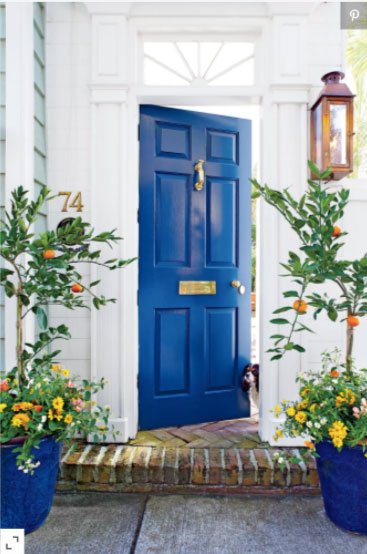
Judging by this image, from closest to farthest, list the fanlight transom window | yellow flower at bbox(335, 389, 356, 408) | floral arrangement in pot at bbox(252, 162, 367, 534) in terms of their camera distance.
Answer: floral arrangement in pot at bbox(252, 162, 367, 534) < yellow flower at bbox(335, 389, 356, 408) < the fanlight transom window

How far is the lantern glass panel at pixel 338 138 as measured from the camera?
7.36ft

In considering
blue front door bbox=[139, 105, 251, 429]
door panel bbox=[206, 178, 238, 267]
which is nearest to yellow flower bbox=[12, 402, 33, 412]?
blue front door bbox=[139, 105, 251, 429]

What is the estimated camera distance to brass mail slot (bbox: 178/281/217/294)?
2625 mm

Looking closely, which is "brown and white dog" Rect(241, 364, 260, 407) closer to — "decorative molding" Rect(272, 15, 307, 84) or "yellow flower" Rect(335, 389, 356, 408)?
"yellow flower" Rect(335, 389, 356, 408)

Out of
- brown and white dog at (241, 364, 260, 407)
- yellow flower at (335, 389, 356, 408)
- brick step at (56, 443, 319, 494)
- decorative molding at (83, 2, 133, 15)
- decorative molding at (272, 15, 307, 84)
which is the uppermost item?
decorative molding at (83, 2, 133, 15)

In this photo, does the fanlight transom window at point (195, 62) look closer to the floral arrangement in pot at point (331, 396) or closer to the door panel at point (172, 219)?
the door panel at point (172, 219)

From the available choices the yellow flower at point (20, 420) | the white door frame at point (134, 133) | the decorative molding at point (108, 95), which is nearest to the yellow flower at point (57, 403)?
the yellow flower at point (20, 420)

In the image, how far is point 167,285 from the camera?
2.60 meters

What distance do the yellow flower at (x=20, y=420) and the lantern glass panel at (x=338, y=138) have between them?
1.96 metres

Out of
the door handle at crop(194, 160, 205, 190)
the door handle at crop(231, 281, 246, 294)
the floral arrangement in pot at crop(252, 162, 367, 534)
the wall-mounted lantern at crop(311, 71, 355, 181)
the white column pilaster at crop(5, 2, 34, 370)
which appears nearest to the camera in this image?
the floral arrangement in pot at crop(252, 162, 367, 534)

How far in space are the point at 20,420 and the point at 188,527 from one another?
88 cm

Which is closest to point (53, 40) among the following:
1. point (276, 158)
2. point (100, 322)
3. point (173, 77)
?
point (173, 77)

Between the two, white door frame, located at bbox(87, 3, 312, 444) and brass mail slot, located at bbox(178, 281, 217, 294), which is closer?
white door frame, located at bbox(87, 3, 312, 444)

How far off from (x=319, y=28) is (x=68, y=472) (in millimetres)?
2827
